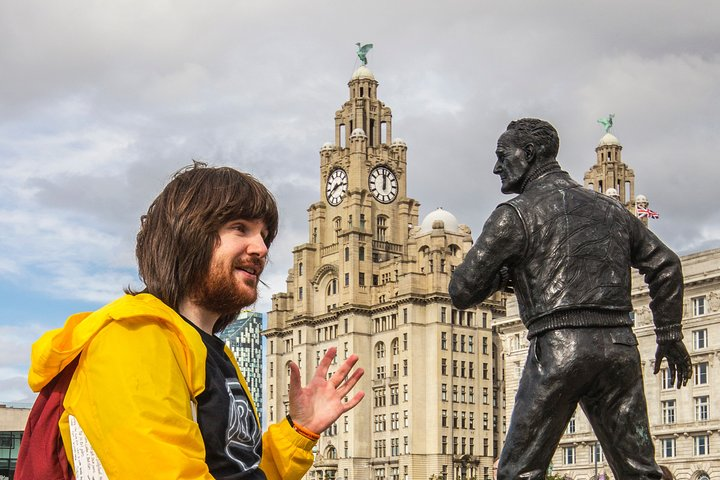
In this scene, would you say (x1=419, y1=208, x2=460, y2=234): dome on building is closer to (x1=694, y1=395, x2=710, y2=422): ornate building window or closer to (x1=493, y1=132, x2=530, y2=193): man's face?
(x1=694, y1=395, x2=710, y2=422): ornate building window

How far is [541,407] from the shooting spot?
8.10 metres

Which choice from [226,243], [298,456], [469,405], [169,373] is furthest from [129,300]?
[469,405]

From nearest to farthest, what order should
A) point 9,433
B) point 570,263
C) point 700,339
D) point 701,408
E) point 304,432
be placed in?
point 304,432, point 570,263, point 701,408, point 700,339, point 9,433

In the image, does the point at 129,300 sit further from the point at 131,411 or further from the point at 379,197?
the point at 379,197

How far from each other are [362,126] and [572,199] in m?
101

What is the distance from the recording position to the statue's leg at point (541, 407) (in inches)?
318

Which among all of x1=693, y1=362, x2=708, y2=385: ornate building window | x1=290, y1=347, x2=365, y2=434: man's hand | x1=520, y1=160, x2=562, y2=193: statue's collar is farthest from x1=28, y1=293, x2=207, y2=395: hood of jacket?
x1=693, y1=362, x2=708, y2=385: ornate building window

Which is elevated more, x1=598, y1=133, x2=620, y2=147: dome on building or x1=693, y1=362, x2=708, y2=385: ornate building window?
x1=598, y1=133, x2=620, y2=147: dome on building

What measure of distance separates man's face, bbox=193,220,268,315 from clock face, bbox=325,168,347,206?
339 feet

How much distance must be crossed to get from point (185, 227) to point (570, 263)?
4.89 meters

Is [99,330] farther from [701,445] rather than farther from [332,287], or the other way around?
[332,287]

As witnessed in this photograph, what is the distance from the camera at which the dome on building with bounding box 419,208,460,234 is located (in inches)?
4043

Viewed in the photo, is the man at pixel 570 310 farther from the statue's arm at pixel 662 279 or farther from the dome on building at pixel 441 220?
the dome on building at pixel 441 220

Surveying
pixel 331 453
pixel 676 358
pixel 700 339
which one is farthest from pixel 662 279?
pixel 331 453
